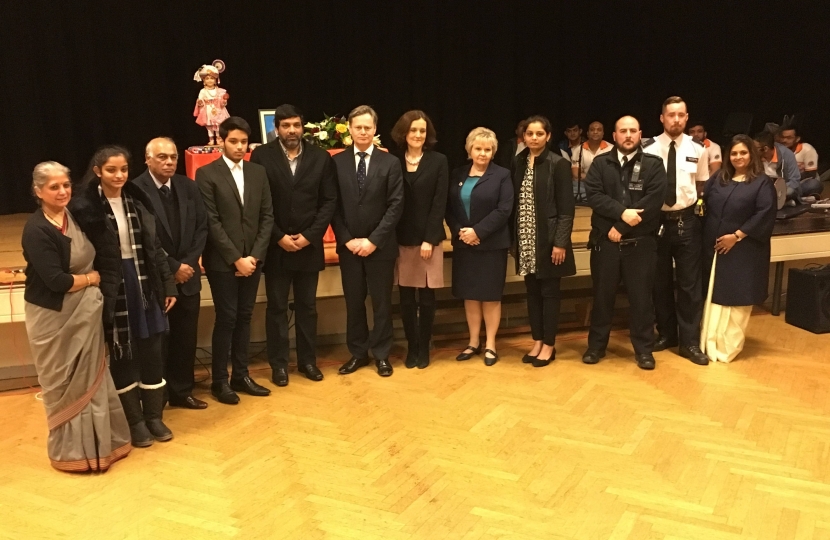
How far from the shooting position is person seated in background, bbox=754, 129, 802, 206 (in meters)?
5.56

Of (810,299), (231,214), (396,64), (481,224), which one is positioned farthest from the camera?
(396,64)

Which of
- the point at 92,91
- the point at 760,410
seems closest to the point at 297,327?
the point at 760,410

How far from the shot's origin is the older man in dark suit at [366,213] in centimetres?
409

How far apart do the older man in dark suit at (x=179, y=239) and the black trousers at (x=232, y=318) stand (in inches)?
5.6

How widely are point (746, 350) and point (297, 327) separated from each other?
9.76ft

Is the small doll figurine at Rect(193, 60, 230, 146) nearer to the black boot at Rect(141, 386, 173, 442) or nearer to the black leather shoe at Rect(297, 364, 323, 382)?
the black leather shoe at Rect(297, 364, 323, 382)

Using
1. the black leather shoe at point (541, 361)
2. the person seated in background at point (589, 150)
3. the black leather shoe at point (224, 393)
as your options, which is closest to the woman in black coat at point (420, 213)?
the black leather shoe at point (541, 361)

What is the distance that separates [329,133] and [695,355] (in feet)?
9.09

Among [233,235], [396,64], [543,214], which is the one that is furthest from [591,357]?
[396,64]

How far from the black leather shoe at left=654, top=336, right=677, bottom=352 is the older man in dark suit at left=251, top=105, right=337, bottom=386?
2.29 m

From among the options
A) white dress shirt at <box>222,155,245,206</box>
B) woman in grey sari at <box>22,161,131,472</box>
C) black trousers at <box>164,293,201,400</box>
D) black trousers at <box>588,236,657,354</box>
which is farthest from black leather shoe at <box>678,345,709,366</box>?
woman in grey sari at <box>22,161,131,472</box>

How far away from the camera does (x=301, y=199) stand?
4.00 meters

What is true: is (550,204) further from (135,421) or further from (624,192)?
(135,421)

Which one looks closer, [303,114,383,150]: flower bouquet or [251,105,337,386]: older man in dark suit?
[251,105,337,386]: older man in dark suit
